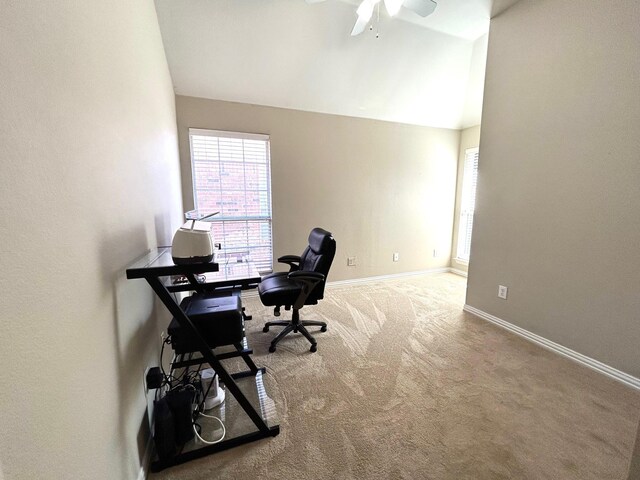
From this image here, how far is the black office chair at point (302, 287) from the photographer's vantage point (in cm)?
224

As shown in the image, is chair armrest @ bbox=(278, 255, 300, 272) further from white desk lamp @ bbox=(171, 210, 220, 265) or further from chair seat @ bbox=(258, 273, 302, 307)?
white desk lamp @ bbox=(171, 210, 220, 265)

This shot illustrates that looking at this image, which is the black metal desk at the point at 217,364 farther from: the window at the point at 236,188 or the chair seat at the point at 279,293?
the window at the point at 236,188

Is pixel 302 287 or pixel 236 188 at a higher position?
pixel 236 188

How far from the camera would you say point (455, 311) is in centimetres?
310

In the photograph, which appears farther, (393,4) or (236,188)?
(236,188)

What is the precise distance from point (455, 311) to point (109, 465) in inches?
125

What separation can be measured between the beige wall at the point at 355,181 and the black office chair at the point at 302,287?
1095 millimetres

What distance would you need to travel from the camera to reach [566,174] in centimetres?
220

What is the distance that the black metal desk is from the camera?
1144 mm

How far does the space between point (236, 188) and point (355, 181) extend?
65.0 inches

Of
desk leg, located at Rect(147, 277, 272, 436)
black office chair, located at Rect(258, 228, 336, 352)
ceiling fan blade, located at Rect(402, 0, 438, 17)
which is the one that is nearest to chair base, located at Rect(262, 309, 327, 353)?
black office chair, located at Rect(258, 228, 336, 352)

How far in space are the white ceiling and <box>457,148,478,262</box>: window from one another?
91 centimetres

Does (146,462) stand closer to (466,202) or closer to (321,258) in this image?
(321,258)

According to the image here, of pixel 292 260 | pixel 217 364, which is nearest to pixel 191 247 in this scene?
pixel 217 364
